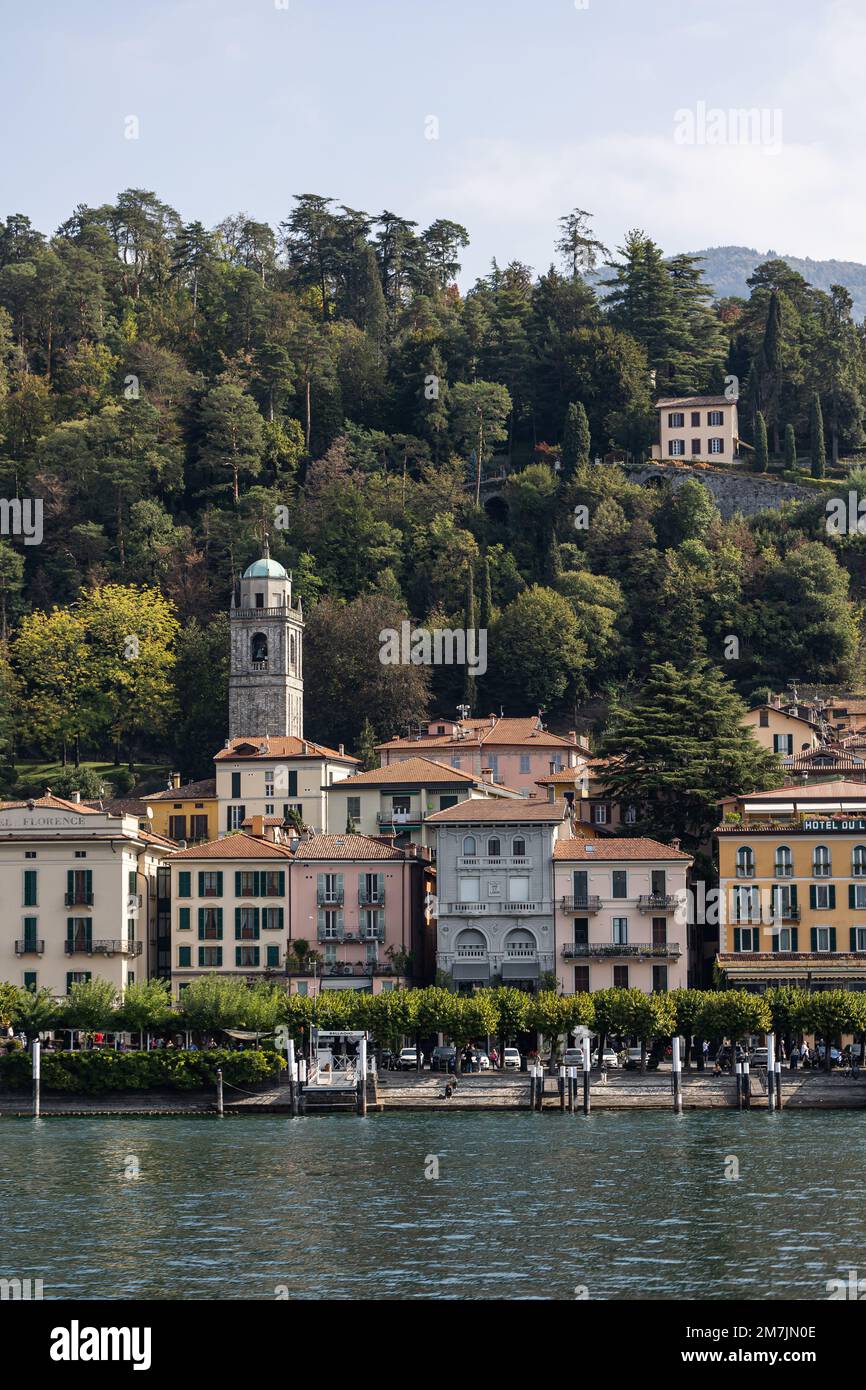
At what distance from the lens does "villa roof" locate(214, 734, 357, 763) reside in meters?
106

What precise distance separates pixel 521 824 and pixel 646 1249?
148ft

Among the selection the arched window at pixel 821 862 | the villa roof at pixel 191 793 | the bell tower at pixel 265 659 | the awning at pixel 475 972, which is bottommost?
the awning at pixel 475 972

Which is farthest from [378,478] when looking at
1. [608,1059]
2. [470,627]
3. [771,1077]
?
[771,1077]

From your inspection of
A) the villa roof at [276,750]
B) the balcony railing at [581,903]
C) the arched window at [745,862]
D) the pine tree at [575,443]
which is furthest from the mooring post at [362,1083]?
the pine tree at [575,443]

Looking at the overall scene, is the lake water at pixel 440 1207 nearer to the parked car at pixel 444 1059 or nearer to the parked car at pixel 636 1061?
the parked car at pixel 444 1059

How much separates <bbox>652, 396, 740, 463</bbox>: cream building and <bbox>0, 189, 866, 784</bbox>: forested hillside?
1515mm

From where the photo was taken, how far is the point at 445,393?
5797 inches

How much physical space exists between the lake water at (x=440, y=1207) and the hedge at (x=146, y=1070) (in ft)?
13.0

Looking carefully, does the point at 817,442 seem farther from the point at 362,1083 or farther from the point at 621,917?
the point at 362,1083

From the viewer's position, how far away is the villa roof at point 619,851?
87438 millimetres

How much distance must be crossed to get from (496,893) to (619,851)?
4.95 metres

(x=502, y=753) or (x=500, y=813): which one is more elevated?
(x=502, y=753)

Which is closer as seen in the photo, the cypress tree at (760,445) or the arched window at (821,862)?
the arched window at (821,862)

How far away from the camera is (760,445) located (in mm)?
139625
